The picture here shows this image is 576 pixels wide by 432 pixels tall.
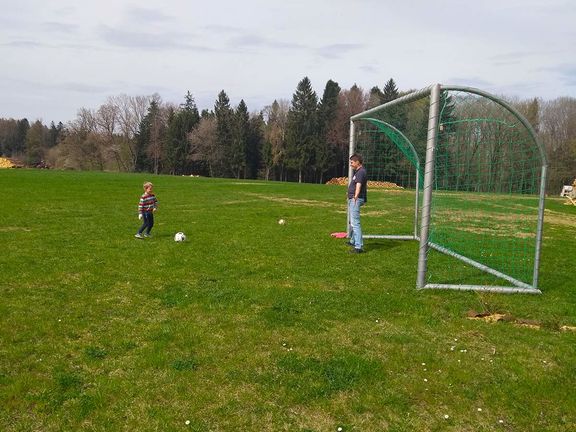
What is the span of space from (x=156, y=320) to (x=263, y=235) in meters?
6.66

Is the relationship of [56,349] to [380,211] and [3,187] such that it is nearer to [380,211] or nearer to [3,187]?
[380,211]

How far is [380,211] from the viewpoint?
1991 centimetres

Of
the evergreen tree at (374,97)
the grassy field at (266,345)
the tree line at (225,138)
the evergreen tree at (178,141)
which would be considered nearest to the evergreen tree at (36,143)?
the tree line at (225,138)

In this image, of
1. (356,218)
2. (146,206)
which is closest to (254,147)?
(146,206)

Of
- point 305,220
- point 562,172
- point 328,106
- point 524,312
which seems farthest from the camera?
point 328,106

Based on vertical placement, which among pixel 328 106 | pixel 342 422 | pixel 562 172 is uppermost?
pixel 328 106

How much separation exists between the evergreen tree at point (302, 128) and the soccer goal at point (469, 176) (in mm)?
45093

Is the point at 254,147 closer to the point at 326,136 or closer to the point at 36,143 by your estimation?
the point at 326,136

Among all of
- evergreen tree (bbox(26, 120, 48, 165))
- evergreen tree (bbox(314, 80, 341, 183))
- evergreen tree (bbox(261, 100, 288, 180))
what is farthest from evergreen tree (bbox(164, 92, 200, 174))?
evergreen tree (bbox(26, 120, 48, 165))

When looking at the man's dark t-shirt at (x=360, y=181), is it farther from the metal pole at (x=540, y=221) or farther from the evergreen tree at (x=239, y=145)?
the evergreen tree at (x=239, y=145)

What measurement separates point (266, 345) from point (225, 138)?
61835 millimetres

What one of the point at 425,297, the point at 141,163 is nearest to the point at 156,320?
the point at 425,297

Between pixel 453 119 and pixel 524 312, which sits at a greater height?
pixel 453 119

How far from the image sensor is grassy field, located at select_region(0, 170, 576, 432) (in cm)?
383
